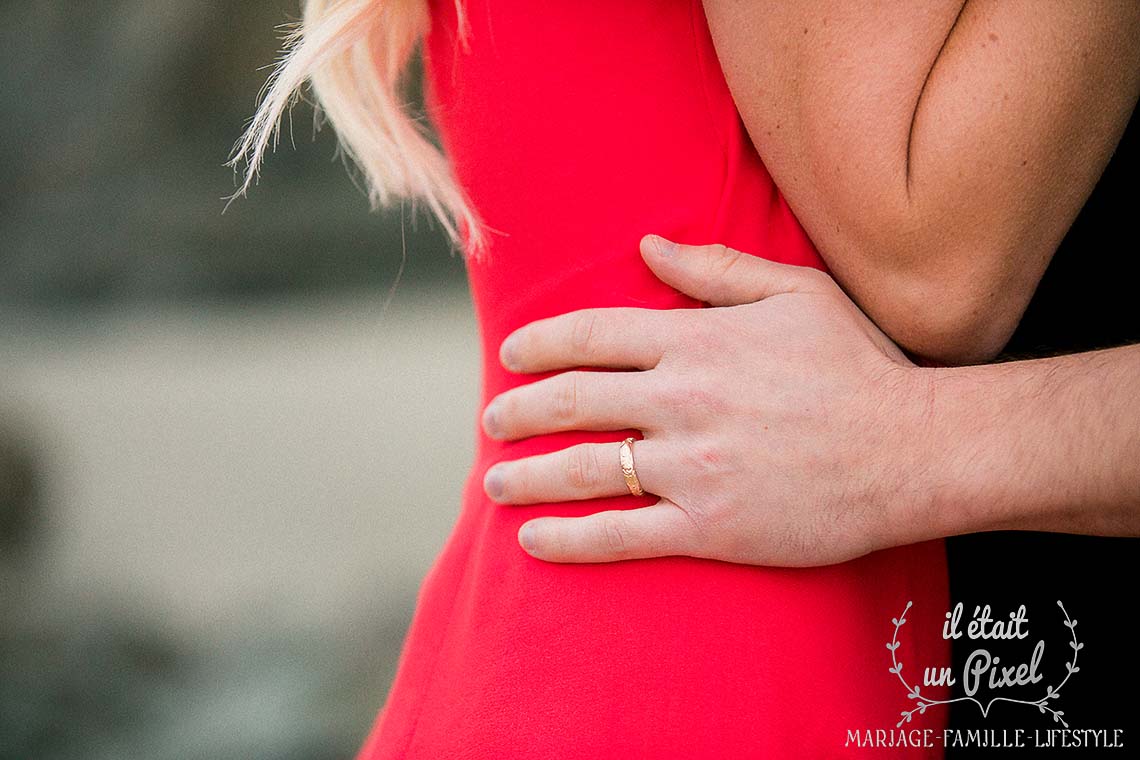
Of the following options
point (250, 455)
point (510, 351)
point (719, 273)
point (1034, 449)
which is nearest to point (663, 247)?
point (719, 273)

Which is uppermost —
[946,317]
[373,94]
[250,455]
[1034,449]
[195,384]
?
[195,384]

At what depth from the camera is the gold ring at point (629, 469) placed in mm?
848

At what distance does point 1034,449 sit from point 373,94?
72cm

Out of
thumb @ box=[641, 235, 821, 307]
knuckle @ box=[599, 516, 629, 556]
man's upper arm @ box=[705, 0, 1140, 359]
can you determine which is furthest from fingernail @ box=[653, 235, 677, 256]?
knuckle @ box=[599, 516, 629, 556]

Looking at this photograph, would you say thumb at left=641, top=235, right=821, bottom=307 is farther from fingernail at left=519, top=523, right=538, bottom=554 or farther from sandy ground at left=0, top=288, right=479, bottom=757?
sandy ground at left=0, top=288, right=479, bottom=757

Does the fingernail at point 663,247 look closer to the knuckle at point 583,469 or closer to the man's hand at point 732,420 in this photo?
the man's hand at point 732,420

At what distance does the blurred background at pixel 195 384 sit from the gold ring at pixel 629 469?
3.19 metres

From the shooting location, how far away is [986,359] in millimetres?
916

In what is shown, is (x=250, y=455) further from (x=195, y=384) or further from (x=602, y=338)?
(x=602, y=338)

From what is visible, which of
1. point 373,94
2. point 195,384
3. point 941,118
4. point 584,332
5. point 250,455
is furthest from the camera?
point 195,384

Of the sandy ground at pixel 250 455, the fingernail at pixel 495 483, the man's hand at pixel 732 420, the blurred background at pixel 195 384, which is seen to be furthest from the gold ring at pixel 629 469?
the sandy ground at pixel 250 455

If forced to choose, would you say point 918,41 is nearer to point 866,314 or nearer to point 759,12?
point 759,12

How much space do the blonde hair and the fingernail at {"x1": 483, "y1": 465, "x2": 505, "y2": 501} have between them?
0.65 ft

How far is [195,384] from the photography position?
4875 millimetres
